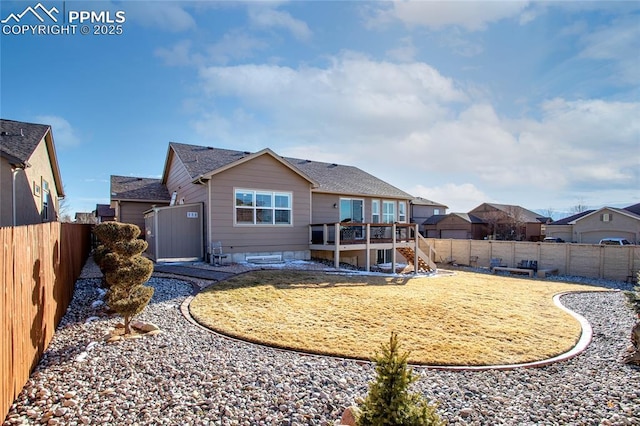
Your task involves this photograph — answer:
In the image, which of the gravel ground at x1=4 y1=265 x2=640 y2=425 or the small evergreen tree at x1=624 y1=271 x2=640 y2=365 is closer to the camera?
the gravel ground at x1=4 y1=265 x2=640 y2=425

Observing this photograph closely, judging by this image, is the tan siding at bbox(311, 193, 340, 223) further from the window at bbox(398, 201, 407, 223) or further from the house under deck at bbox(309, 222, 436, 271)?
the window at bbox(398, 201, 407, 223)

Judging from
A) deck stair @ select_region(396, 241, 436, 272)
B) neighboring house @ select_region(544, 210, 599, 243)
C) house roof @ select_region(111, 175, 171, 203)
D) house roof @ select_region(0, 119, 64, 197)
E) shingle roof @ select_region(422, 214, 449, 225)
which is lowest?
deck stair @ select_region(396, 241, 436, 272)

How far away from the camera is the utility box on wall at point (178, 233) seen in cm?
1279

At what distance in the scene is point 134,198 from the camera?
55.5ft

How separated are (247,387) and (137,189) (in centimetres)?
1725

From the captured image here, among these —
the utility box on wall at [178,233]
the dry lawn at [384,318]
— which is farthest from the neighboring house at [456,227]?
the utility box on wall at [178,233]

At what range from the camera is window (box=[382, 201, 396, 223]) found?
19.6 metres

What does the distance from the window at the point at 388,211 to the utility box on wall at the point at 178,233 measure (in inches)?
423

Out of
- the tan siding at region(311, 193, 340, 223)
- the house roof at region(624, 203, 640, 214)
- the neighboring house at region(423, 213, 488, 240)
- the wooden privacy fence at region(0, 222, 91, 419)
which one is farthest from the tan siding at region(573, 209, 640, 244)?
the wooden privacy fence at region(0, 222, 91, 419)

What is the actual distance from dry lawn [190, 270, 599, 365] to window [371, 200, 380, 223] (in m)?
7.95

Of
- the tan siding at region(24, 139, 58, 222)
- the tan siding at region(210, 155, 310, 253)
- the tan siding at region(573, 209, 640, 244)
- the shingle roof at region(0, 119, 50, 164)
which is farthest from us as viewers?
the tan siding at region(573, 209, 640, 244)

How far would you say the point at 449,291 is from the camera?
1089 centimetres

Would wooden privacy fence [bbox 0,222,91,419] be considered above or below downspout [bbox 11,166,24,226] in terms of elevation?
below

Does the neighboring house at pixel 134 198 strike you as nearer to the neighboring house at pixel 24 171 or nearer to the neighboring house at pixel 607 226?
the neighboring house at pixel 24 171
